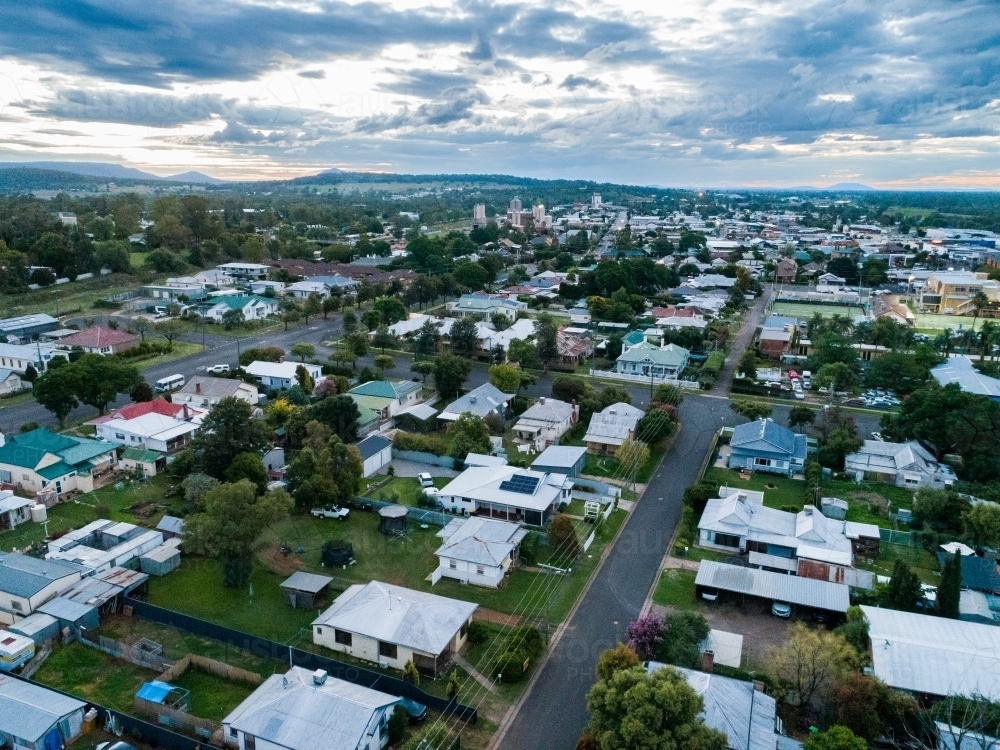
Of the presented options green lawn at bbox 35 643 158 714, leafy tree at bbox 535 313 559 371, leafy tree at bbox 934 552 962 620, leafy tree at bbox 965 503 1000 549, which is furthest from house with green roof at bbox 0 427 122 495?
leafy tree at bbox 965 503 1000 549

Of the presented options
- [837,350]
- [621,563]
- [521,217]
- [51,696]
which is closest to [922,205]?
[521,217]

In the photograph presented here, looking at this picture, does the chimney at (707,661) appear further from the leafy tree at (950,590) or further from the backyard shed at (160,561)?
the backyard shed at (160,561)

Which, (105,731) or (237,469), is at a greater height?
(237,469)

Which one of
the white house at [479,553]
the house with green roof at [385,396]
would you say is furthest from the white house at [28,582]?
the house with green roof at [385,396]

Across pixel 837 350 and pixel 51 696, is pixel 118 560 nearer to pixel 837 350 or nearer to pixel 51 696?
pixel 51 696

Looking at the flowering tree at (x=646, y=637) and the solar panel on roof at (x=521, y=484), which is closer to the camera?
the flowering tree at (x=646, y=637)

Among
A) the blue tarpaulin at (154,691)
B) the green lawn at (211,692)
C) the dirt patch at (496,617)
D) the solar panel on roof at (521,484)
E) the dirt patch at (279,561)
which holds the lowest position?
the green lawn at (211,692)
